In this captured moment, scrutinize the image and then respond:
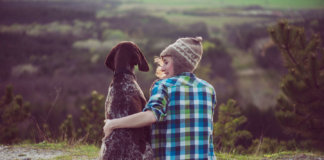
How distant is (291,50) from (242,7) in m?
48.5

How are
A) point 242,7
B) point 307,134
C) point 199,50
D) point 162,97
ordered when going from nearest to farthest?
1. point 162,97
2. point 199,50
3. point 307,134
4. point 242,7

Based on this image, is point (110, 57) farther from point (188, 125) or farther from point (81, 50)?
point (81, 50)

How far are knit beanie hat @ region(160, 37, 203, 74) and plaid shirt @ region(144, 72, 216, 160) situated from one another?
0.08 meters

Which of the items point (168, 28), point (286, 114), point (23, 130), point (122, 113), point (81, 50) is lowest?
point (23, 130)

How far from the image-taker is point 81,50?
39.0 metres

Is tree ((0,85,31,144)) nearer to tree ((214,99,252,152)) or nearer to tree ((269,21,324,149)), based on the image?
tree ((214,99,252,152))

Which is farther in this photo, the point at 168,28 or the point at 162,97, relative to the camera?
the point at 168,28

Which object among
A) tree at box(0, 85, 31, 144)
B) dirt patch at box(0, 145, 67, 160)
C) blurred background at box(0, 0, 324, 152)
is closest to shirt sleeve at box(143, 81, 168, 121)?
dirt patch at box(0, 145, 67, 160)

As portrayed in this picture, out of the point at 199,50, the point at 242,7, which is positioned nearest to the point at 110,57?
the point at 199,50

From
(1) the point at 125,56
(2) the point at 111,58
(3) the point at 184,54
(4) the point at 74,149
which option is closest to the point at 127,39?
(4) the point at 74,149

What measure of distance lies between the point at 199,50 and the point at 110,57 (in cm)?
76

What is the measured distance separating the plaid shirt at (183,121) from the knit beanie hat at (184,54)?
0.08m

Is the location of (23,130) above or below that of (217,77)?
below

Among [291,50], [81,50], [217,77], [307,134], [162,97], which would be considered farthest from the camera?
[81,50]
